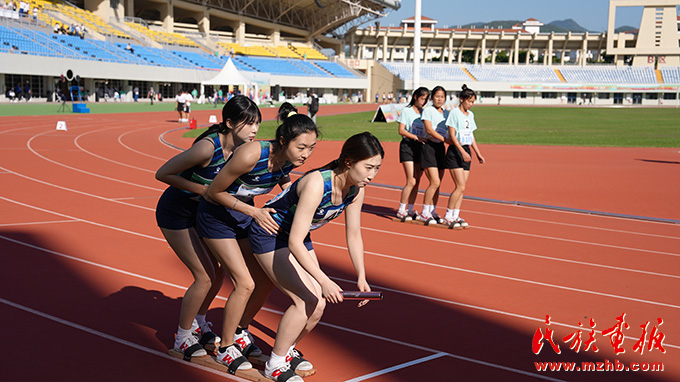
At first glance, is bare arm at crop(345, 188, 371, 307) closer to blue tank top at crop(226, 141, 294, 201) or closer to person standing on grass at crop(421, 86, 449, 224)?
blue tank top at crop(226, 141, 294, 201)

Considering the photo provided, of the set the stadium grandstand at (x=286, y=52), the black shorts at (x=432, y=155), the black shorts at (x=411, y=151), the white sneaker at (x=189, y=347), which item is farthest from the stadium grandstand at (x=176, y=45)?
the white sneaker at (x=189, y=347)

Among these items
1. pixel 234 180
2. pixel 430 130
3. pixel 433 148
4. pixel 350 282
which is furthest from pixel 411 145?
pixel 234 180

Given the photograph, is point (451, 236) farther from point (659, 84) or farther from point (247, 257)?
point (659, 84)

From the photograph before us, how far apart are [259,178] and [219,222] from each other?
384 millimetres

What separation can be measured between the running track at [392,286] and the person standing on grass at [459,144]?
1.25 feet

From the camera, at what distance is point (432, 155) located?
31.8 feet

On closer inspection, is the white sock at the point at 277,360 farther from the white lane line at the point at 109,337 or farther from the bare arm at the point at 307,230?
the bare arm at the point at 307,230

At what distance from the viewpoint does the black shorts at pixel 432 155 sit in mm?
9664

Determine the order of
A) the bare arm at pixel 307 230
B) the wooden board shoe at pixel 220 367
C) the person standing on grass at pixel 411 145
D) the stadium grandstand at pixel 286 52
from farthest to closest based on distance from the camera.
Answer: the stadium grandstand at pixel 286 52 < the person standing on grass at pixel 411 145 < the wooden board shoe at pixel 220 367 < the bare arm at pixel 307 230

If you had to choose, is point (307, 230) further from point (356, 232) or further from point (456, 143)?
point (456, 143)

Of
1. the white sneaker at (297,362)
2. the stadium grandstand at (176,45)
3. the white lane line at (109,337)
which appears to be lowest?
the white lane line at (109,337)

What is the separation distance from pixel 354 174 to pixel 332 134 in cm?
2368

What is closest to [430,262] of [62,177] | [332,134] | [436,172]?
[436,172]

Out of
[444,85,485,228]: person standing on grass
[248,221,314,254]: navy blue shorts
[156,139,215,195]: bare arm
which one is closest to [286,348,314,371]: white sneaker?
[248,221,314,254]: navy blue shorts
